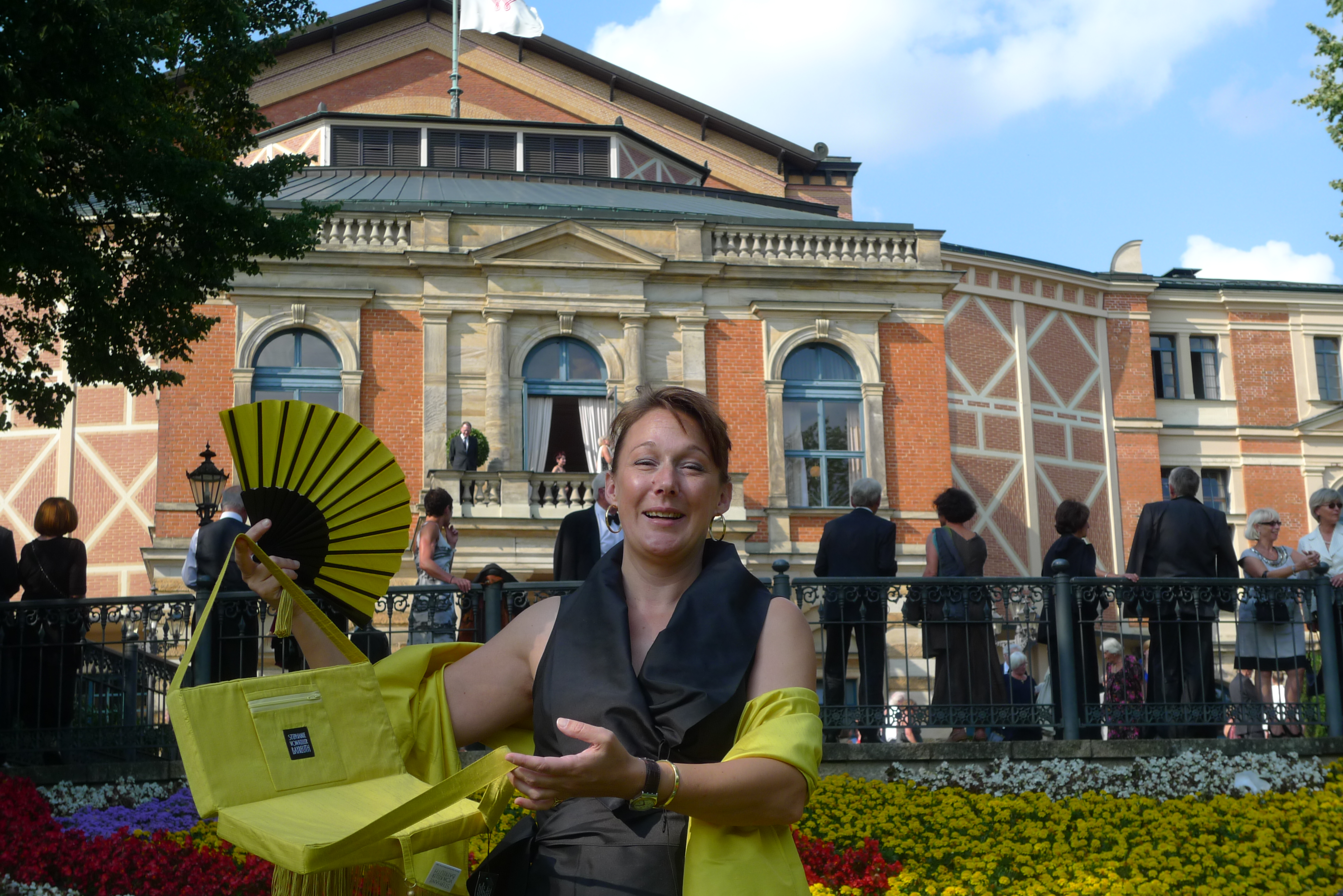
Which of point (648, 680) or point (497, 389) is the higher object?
point (497, 389)

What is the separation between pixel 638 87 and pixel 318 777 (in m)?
32.6

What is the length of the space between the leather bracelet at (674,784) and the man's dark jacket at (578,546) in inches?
227

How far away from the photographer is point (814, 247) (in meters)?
23.1

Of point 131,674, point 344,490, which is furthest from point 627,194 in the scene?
point 344,490

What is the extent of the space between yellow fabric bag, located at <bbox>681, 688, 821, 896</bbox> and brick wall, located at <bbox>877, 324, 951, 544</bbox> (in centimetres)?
2044

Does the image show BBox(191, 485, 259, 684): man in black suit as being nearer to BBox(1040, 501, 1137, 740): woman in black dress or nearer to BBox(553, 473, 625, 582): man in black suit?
BBox(553, 473, 625, 582): man in black suit

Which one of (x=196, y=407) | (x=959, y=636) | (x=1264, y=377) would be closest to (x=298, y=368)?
(x=196, y=407)

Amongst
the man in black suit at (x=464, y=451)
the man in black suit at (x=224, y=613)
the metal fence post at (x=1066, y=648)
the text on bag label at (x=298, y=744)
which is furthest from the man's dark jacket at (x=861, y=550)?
the man in black suit at (x=464, y=451)

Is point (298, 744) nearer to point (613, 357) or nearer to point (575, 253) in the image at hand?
point (613, 357)

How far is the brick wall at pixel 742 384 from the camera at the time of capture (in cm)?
2252

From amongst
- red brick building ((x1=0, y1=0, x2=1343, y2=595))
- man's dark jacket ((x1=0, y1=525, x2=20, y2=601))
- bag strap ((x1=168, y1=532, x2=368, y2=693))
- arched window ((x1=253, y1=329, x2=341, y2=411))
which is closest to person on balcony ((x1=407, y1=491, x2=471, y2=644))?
man's dark jacket ((x1=0, y1=525, x2=20, y2=601))

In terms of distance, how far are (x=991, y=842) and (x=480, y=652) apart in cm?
475

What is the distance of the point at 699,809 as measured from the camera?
2453 mm

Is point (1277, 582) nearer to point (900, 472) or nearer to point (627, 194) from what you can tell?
point (900, 472)
